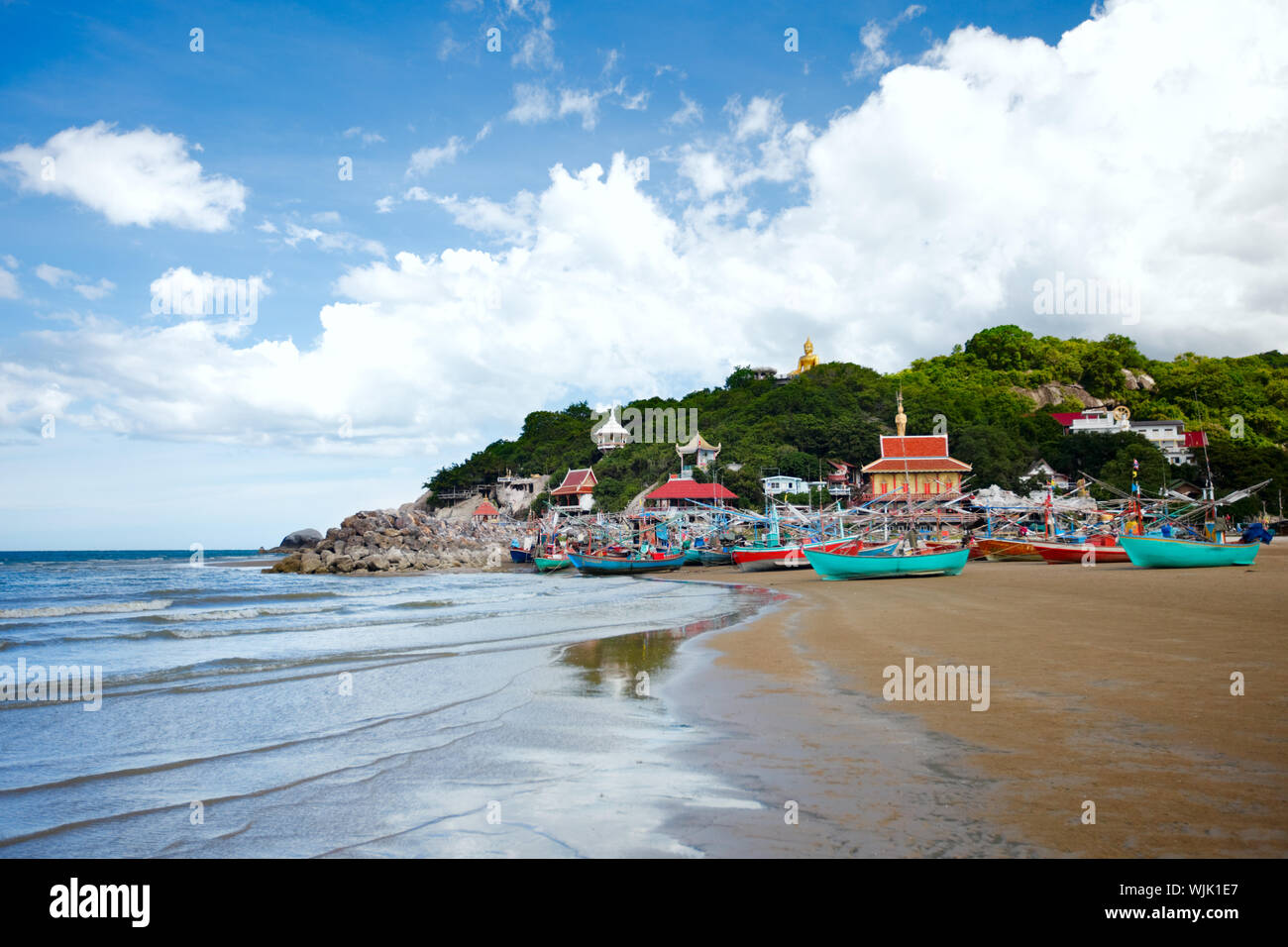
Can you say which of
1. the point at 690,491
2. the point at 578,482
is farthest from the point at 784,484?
the point at 578,482

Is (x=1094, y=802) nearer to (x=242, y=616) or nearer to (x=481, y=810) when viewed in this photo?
(x=481, y=810)

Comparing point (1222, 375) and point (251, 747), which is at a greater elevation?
point (1222, 375)

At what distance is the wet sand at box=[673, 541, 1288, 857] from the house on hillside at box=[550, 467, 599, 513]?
65519 mm

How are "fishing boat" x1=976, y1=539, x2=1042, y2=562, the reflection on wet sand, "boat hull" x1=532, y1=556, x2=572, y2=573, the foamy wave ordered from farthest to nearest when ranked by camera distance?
"boat hull" x1=532, y1=556, x2=572, y2=573
"fishing boat" x1=976, y1=539, x2=1042, y2=562
the foamy wave
the reflection on wet sand

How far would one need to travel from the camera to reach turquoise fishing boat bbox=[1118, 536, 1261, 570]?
28.4 metres

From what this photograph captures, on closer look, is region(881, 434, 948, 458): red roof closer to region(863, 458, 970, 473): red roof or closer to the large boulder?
region(863, 458, 970, 473): red roof

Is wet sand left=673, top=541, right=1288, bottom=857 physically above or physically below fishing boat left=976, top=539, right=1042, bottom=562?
above

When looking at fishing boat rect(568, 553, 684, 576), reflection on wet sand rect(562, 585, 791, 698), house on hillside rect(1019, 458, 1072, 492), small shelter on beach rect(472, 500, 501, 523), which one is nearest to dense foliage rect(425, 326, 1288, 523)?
house on hillside rect(1019, 458, 1072, 492)

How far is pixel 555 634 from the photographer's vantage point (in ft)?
54.7

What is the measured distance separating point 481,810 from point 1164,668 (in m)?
8.30

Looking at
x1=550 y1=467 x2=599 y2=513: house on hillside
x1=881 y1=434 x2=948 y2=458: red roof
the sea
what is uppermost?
x1=881 y1=434 x2=948 y2=458: red roof

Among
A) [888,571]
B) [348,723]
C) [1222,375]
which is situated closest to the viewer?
[348,723]
